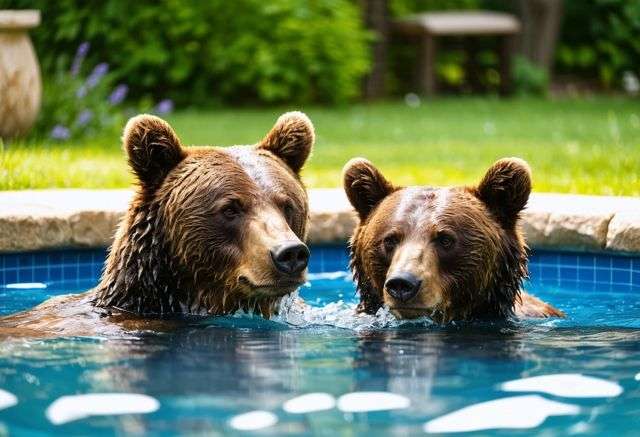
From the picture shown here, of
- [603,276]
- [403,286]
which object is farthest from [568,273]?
[403,286]

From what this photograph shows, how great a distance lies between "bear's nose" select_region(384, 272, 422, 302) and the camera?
4805 millimetres

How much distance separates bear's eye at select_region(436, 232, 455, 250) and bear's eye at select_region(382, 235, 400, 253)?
17cm

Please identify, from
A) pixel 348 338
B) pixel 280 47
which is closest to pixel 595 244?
pixel 348 338

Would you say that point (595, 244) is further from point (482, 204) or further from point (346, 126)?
point (346, 126)

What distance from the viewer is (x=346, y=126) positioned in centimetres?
1438

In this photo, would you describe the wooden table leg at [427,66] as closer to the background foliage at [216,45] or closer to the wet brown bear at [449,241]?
the background foliage at [216,45]

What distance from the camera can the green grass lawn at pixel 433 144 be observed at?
870 cm

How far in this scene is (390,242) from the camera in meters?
5.20

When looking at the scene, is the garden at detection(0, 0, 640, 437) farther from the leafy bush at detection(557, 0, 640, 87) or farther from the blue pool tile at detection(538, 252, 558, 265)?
the leafy bush at detection(557, 0, 640, 87)

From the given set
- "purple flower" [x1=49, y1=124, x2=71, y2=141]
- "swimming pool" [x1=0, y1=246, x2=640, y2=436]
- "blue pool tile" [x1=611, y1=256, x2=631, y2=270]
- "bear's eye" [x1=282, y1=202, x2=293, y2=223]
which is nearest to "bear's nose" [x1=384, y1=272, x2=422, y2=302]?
"swimming pool" [x1=0, y1=246, x2=640, y2=436]

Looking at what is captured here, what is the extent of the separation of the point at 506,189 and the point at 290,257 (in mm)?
1130

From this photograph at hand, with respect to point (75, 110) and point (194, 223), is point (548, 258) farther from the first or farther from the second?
point (75, 110)

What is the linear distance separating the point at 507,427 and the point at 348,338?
1370 millimetres

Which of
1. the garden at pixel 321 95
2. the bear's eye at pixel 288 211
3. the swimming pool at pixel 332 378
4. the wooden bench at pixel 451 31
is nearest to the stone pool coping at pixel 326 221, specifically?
the swimming pool at pixel 332 378
